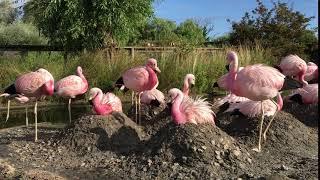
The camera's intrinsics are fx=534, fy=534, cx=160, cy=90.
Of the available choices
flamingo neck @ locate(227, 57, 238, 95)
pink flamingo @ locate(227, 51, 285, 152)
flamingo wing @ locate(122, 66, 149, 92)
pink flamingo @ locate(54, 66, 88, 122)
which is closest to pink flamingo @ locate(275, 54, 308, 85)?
flamingo wing @ locate(122, 66, 149, 92)

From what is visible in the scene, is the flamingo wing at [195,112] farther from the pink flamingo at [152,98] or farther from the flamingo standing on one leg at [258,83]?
the pink flamingo at [152,98]

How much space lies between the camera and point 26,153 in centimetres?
758

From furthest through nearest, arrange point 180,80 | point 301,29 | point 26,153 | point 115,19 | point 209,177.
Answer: point 301,29 → point 115,19 → point 180,80 → point 26,153 → point 209,177

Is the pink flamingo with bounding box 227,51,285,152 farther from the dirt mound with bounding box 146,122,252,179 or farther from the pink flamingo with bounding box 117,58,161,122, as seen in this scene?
the pink flamingo with bounding box 117,58,161,122

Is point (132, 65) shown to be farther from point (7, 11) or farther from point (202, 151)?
point (7, 11)

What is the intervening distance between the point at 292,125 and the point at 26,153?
389cm

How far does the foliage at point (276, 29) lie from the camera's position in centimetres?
2455

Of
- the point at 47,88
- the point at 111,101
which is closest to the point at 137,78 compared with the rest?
the point at 111,101

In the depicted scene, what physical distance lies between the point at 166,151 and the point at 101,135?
1.51 m

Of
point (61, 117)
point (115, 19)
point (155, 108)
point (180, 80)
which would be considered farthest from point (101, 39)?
point (155, 108)

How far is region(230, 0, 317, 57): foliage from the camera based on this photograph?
24.5m

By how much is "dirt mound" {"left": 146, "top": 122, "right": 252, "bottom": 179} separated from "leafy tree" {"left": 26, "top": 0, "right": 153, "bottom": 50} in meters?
14.1

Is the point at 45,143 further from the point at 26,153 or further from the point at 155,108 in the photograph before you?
the point at 155,108

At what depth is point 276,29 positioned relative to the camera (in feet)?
81.6
